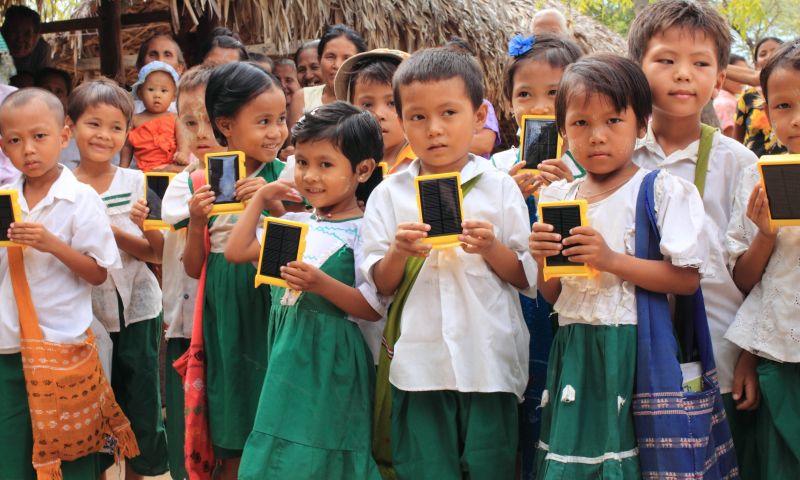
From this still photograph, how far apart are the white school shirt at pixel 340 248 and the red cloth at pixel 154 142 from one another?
2549 mm

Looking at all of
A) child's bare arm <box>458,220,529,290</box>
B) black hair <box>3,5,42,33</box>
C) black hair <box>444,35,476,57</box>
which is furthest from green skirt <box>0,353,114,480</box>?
black hair <box>3,5,42,33</box>

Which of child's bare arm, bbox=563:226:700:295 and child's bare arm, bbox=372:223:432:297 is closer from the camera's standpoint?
child's bare arm, bbox=563:226:700:295

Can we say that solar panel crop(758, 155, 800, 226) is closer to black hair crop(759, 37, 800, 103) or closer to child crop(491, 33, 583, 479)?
black hair crop(759, 37, 800, 103)

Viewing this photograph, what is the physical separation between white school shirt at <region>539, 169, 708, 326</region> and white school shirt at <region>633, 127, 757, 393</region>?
305 mm

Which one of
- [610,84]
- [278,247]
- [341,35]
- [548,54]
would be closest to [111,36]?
[341,35]

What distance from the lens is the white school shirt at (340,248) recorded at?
3045 mm

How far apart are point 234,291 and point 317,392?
727 millimetres

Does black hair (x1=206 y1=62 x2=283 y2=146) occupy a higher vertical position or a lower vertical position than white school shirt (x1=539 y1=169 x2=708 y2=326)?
higher

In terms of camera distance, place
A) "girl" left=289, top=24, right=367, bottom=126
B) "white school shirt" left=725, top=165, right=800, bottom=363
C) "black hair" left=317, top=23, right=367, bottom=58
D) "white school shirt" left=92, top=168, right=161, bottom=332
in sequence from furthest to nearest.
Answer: "black hair" left=317, top=23, right=367, bottom=58
"girl" left=289, top=24, right=367, bottom=126
"white school shirt" left=92, top=168, right=161, bottom=332
"white school shirt" left=725, top=165, right=800, bottom=363

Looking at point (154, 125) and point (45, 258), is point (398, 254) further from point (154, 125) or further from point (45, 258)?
point (154, 125)

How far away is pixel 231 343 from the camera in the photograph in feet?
11.3

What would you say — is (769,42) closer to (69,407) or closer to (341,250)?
(341,250)

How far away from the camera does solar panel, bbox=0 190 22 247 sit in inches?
135

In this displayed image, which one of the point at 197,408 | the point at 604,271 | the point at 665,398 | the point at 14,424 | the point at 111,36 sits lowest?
the point at 14,424
